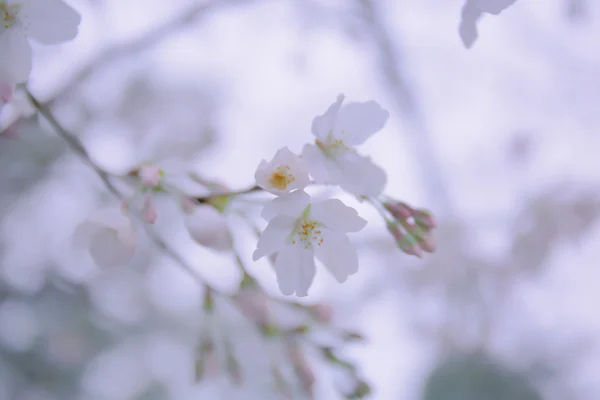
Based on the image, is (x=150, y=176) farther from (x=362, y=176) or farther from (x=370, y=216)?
(x=370, y=216)

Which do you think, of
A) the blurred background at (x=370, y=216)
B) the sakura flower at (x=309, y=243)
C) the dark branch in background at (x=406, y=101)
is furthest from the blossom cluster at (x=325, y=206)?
the dark branch in background at (x=406, y=101)

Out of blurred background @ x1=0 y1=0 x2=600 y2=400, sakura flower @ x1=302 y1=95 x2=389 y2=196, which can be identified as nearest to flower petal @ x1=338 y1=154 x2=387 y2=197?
sakura flower @ x1=302 y1=95 x2=389 y2=196

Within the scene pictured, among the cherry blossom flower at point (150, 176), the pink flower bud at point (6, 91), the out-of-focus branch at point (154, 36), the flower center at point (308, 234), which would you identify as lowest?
the flower center at point (308, 234)

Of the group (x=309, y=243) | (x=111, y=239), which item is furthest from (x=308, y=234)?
(x=111, y=239)

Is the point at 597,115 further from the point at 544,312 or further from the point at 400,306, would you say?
the point at 400,306

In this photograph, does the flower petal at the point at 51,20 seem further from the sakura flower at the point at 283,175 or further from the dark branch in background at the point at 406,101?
the dark branch in background at the point at 406,101

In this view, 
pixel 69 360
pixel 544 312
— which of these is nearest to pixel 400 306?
pixel 544 312
